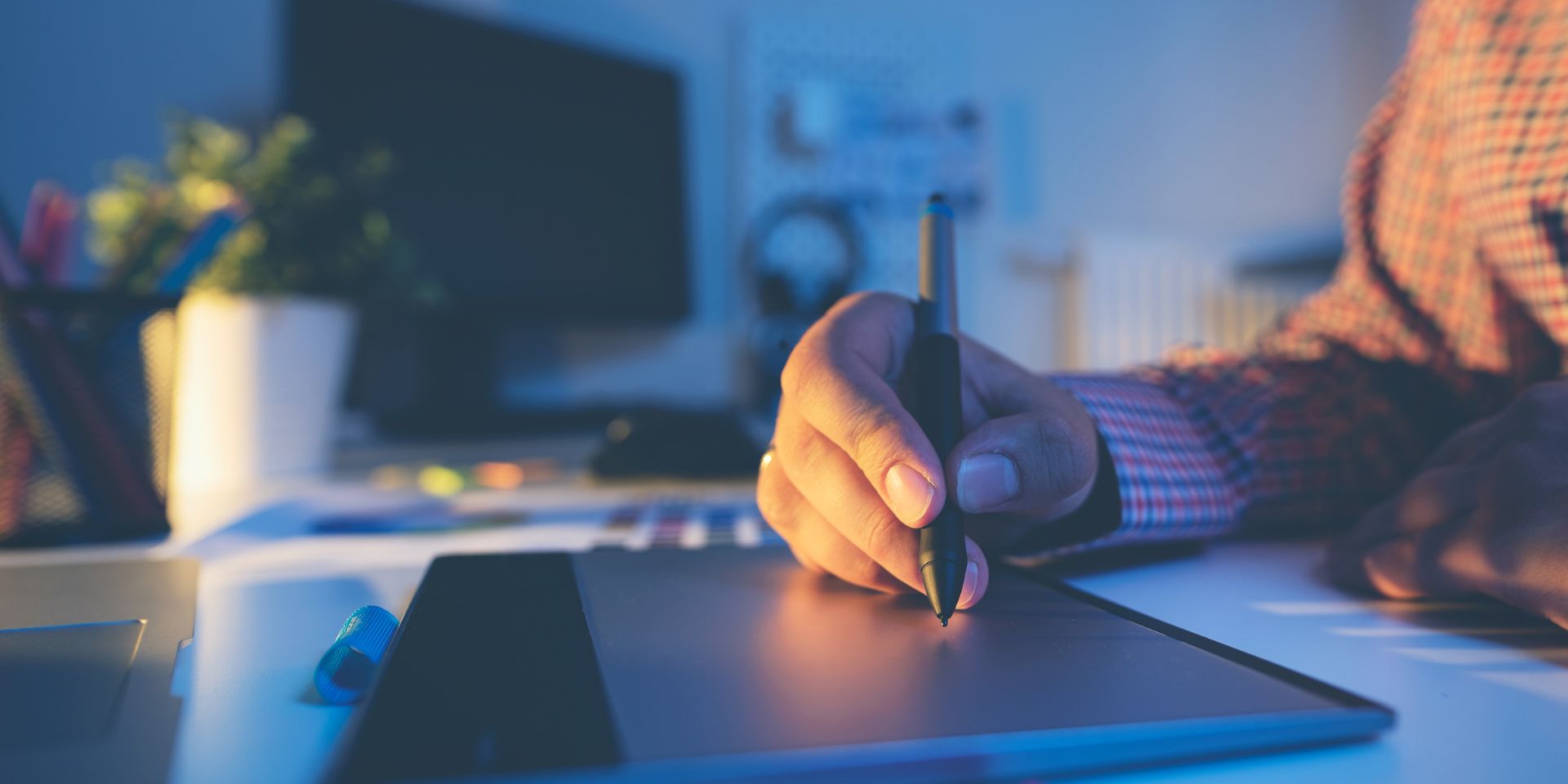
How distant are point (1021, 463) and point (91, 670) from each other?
0.28 meters

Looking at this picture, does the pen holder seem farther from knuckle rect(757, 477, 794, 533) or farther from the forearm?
the forearm

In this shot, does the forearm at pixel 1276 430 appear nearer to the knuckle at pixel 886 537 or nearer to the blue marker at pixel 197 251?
the knuckle at pixel 886 537

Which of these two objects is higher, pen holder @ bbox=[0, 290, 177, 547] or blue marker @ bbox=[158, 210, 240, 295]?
blue marker @ bbox=[158, 210, 240, 295]

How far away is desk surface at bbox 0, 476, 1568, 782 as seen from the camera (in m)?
0.19

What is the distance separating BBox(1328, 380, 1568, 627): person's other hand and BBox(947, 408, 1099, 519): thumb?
120 mm

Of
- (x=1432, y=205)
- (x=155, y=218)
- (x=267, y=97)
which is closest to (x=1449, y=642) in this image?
(x=1432, y=205)

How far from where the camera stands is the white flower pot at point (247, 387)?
2.27 ft

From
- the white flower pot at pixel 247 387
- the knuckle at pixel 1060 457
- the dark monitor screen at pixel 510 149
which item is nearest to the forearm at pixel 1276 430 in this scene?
the knuckle at pixel 1060 457

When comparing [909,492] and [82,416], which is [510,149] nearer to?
[82,416]

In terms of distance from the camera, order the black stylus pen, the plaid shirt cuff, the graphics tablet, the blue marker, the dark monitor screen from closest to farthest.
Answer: the graphics tablet < the black stylus pen < the plaid shirt cuff < the blue marker < the dark monitor screen

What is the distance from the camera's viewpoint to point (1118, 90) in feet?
5.71

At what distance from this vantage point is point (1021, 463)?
0.96 ft

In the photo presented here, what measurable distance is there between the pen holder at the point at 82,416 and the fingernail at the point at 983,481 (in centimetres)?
45

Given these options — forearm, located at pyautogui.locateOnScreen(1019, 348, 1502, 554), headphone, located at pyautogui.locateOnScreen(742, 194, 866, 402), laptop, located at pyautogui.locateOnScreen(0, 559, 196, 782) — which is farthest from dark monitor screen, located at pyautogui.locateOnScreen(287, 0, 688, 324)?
forearm, located at pyautogui.locateOnScreen(1019, 348, 1502, 554)
